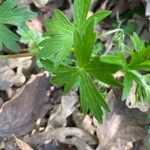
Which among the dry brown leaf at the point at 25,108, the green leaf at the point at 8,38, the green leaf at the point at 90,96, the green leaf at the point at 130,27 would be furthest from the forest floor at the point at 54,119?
the green leaf at the point at 90,96

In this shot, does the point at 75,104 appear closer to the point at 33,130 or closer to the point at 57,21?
the point at 33,130

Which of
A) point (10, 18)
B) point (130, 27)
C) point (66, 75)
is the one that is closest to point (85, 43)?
point (66, 75)

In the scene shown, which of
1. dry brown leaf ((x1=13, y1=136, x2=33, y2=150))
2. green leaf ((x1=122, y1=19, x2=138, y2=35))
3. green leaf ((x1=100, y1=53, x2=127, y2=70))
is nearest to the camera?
green leaf ((x1=100, y1=53, x2=127, y2=70))

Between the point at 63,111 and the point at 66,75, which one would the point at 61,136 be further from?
the point at 66,75

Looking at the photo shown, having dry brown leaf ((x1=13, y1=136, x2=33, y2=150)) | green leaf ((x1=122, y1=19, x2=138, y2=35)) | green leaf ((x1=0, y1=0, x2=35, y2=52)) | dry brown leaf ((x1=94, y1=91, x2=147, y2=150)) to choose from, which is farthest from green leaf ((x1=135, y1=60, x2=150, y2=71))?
green leaf ((x1=122, y1=19, x2=138, y2=35))

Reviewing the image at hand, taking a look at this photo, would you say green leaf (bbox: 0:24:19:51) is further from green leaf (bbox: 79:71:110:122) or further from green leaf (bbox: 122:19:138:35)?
green leaf (bbox: 122:19:138:35)

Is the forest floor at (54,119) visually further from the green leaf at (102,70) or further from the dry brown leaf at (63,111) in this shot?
the green leaf at (102,70)
